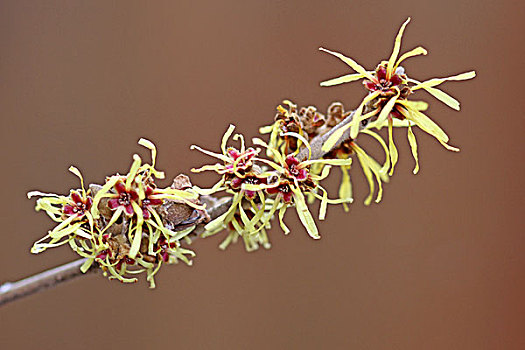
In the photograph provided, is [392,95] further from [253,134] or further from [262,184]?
[253,134]

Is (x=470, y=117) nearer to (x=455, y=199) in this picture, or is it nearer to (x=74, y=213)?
(x=455, y=199)

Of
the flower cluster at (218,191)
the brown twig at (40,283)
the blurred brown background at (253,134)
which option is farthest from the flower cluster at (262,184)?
the blurred brown background at (253,134)

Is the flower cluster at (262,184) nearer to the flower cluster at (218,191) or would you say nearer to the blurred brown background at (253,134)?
the flower cluster at (218,191)

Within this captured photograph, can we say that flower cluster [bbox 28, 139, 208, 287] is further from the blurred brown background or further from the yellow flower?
the blurred brown background

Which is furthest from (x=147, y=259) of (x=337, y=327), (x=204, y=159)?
(x=337, y=327)

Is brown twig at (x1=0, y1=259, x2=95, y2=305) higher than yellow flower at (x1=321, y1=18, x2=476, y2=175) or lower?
lower

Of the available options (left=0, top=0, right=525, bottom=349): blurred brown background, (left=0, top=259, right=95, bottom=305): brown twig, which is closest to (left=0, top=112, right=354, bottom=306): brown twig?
(left=0, top=259, right=95, bottom=305): brown twig
